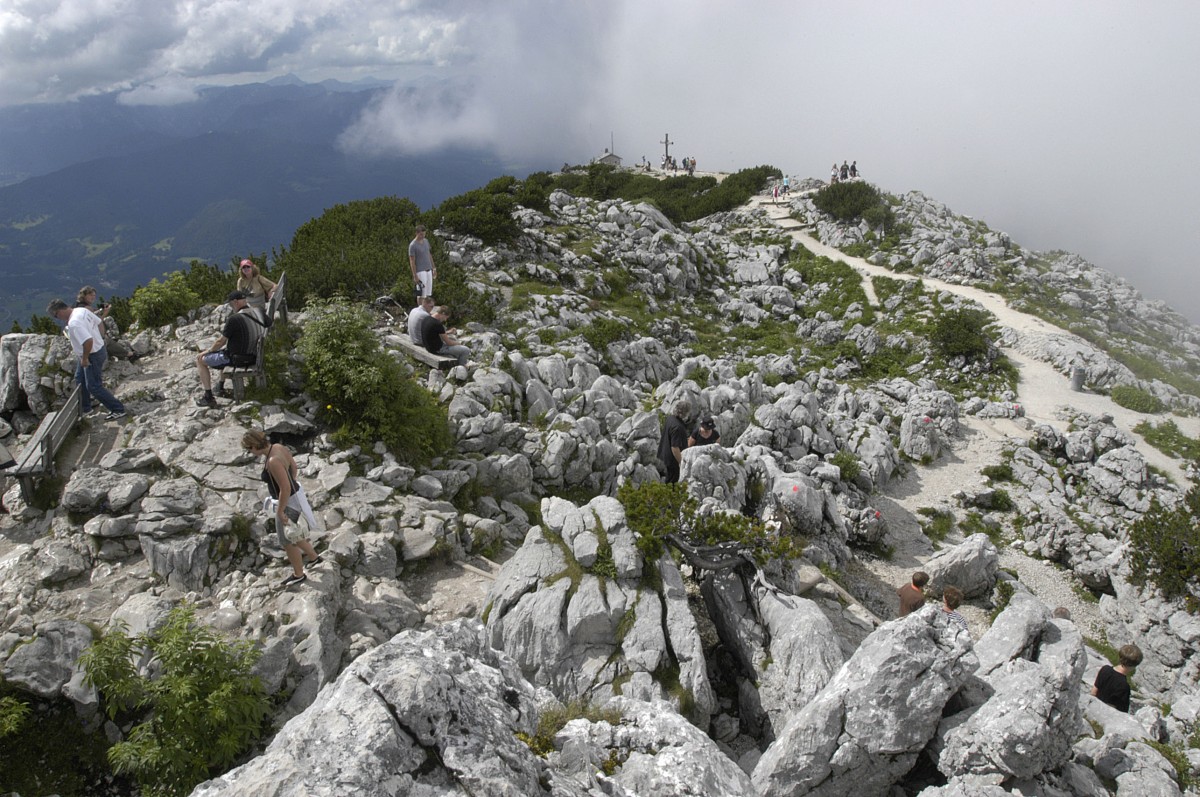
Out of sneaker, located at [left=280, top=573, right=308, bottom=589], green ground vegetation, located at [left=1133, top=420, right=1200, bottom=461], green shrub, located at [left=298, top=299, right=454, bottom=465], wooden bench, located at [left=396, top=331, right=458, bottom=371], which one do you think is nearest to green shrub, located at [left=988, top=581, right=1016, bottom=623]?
green ground vegetation, located at [left=1133, top=420, right=1200, bottom=461]

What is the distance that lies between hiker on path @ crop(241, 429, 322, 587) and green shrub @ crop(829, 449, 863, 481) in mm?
18036

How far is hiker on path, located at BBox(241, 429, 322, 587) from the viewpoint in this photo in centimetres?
909

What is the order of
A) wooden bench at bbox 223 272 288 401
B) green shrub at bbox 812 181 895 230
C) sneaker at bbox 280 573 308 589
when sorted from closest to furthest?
1. sneaker at bbox 280 573 308 589
2. wooden bench at bbox 223 272 288 401
3. green shrub at bbox 812 181 895 230

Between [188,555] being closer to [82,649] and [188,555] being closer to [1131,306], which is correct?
[82,649]

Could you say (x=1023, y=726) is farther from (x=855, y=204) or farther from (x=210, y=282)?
(x=855, y=204)

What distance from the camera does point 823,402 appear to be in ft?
93.4

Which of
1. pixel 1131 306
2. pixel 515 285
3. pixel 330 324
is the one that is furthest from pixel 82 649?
pixel 1131 306

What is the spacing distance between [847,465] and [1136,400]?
1749 centimetres

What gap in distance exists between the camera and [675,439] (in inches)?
610

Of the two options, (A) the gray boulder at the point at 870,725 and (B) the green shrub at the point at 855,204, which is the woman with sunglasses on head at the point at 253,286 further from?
(B) the green shrub at the point at 855,204

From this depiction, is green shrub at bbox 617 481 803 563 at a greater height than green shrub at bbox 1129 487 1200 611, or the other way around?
green shrub at bbox 617 481 803 563

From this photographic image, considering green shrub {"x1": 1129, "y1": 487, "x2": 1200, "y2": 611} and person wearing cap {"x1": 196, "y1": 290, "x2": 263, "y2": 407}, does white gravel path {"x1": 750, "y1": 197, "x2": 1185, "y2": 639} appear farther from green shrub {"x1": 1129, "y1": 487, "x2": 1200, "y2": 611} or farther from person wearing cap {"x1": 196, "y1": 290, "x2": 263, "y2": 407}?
person wearing cap {"x1": 196, "y1": 290, "x2": 263, "y2": 407}

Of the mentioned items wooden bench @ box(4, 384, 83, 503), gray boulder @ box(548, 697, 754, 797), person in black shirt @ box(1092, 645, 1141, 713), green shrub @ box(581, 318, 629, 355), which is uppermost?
wooden bench @ box(4, 384, 83, 503)

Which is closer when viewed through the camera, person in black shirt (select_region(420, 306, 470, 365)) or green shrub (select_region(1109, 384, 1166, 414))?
person in black shirt (select_region(420, 306, 470, 365))
